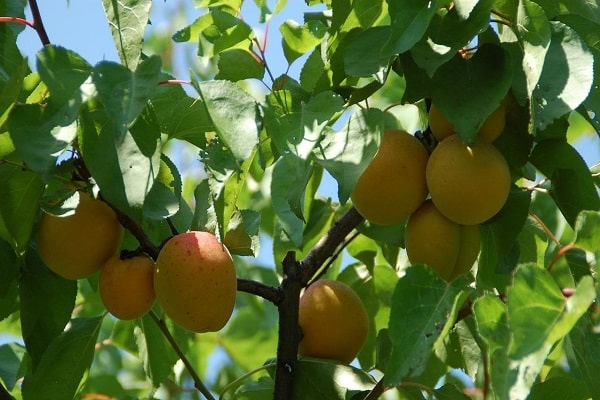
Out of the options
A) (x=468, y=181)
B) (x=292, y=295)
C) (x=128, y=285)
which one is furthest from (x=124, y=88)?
(x=292, y=295)

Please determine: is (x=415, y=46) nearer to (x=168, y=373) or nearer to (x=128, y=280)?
(x=128, y=280)

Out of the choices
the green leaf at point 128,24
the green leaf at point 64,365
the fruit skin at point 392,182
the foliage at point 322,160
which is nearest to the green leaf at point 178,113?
the foliage at point 322,160

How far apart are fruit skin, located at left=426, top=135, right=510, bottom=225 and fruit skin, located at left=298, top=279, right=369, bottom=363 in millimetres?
353

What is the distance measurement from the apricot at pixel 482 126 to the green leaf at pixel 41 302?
0.58 metres

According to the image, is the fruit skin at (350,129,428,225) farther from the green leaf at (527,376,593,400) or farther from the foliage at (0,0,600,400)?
the green leaf at (527,376,593,400)

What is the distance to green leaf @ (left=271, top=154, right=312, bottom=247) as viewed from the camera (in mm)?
1180

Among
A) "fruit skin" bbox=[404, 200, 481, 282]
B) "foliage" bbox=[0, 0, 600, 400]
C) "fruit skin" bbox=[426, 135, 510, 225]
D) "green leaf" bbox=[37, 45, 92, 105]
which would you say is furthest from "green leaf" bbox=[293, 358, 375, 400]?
"green leaf" bbox=[37, 45, 92, 105]

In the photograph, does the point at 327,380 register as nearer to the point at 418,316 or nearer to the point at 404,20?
the point at 418,316

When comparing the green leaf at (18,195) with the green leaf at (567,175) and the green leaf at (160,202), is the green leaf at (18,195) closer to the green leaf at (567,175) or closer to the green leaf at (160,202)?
the green leaf at (160,202)

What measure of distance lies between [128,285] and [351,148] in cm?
37

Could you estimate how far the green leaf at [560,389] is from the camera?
1384mm

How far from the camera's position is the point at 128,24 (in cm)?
137

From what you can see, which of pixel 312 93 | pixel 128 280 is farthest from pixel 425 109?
pixel 128 280

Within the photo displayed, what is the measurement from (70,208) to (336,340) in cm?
50
